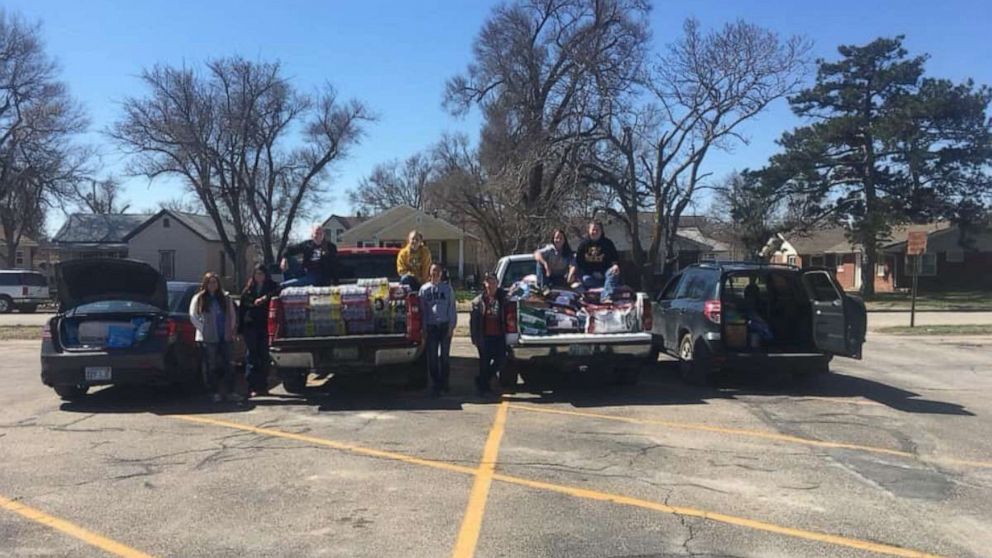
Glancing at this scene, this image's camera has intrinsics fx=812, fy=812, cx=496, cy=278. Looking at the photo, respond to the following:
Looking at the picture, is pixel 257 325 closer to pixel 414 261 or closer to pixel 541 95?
pixel 414 261

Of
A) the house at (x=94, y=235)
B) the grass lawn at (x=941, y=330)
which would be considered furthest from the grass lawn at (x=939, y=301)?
the house at (x=94, y=235)

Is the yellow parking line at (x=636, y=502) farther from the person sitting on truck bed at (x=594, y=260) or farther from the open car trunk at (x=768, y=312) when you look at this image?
the open car trunk at (x=768, y=312)

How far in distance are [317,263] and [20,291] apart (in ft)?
92.8

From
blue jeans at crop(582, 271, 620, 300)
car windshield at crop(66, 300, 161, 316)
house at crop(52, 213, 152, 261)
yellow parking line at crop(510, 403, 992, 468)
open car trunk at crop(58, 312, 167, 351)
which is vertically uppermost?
house at crop(52, 213, 152, 261)

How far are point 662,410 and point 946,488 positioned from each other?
11.5 feet

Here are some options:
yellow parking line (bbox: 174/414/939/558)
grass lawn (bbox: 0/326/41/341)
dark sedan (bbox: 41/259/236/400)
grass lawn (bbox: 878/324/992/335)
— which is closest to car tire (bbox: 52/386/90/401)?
dark sedan (bbox: 41/259/236/400)

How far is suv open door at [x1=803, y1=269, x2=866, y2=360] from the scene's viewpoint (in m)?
10.0

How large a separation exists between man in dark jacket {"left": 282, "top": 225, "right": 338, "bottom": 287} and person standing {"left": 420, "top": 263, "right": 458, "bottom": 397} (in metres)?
1.66

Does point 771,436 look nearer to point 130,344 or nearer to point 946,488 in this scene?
point 946,488

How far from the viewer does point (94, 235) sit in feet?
188

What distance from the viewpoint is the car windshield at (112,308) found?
9617mm

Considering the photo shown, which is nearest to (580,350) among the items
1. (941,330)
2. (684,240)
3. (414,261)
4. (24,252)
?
(414,261)

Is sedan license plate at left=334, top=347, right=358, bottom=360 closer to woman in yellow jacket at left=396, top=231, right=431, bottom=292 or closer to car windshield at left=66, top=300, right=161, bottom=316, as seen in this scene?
woman in yellow jacket at left=396, top=231, right=431, bottom=292

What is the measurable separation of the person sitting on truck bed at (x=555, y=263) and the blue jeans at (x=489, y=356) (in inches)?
51.8
